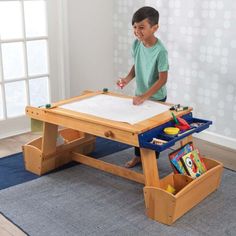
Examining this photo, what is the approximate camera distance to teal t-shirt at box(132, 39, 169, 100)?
231cm

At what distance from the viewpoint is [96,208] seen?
212 cm

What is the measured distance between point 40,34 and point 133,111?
134cm

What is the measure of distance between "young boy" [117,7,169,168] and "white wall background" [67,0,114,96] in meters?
1.01

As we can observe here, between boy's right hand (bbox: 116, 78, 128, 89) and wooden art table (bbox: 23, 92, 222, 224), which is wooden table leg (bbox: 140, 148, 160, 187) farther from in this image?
boy's right hand (bbox: 116, 78, 128, 89)

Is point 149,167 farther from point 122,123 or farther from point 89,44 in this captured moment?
point 89,44

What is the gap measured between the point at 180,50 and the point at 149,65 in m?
0.77

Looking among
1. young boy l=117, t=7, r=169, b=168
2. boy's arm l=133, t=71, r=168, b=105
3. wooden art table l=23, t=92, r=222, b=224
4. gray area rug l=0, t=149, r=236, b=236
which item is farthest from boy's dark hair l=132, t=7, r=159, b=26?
gray area rug l=0, t=149, r=236, b=236

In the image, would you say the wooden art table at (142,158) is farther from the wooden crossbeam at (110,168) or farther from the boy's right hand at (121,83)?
the boy's right hand at (121,83)

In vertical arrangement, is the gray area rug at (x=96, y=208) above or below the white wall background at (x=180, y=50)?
below

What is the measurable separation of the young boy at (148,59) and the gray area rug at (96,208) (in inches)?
19.5

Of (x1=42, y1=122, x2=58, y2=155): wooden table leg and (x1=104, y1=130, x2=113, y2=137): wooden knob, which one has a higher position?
(x1=104, y1=130, x2=113, y2=137): wooden knob

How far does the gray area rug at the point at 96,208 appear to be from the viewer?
6.37 feet

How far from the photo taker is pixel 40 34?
3.22m

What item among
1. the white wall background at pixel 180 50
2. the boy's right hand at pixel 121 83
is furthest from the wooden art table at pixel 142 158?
the white wall background at pixel 180 50
